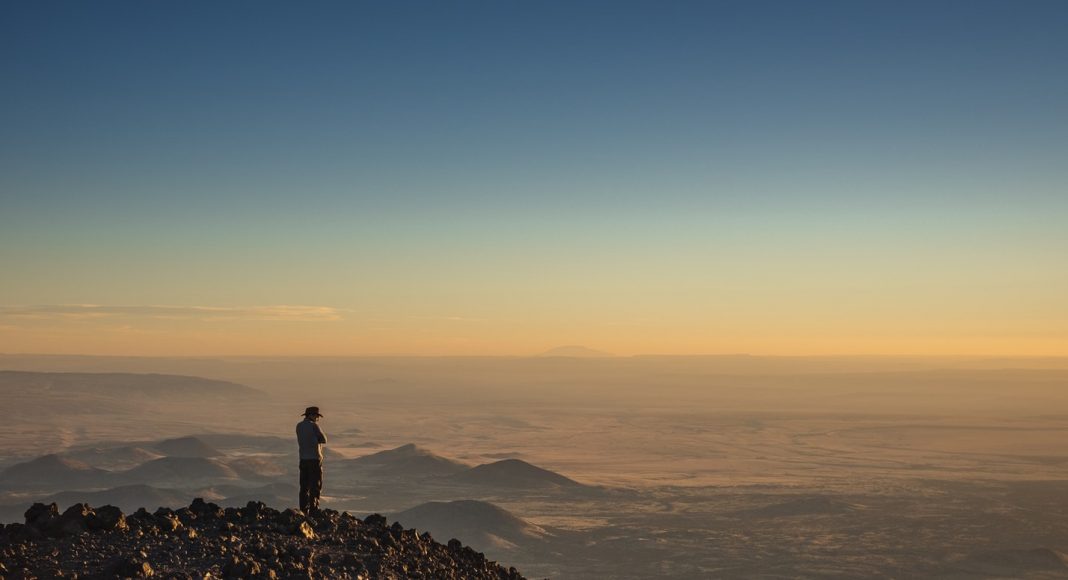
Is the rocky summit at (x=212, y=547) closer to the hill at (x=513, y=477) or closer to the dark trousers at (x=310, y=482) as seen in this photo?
the dark trousers at (x=310, y=482)

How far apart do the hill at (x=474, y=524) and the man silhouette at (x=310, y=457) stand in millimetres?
95325

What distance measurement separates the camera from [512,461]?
175125 millimetres

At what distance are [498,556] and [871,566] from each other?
41.1m

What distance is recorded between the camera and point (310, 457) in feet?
51.2

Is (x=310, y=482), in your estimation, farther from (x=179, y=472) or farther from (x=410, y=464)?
(x=410, y=464)

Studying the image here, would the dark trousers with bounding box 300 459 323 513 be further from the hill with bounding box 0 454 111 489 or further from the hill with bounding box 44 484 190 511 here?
the hill with bounding box 0 454 111 489

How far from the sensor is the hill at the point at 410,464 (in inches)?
7077

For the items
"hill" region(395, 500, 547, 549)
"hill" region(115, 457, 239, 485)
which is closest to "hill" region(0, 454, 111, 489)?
"hill" region(115, 457, 239, 485)

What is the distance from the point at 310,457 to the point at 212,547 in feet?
11.4

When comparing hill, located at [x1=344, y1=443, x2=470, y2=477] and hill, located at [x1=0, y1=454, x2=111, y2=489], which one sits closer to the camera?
hill, located at [x1=0, y1=454, x2=111, y2=489]

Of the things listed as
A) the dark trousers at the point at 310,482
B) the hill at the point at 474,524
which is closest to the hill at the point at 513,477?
the hill at the point at 474,524

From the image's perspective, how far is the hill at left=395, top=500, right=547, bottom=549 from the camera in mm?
111438

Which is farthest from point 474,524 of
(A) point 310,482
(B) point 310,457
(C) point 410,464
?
(B) point 310,457

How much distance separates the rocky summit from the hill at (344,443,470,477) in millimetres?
166203
